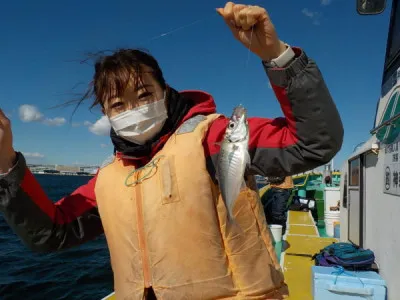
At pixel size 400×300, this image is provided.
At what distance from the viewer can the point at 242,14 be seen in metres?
1.75

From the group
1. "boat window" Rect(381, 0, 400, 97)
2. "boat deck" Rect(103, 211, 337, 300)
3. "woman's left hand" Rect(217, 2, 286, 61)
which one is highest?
"boat window" Rect(381, 0, 400, 97)

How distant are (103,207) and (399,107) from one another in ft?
10.2

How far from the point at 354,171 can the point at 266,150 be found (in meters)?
4.83

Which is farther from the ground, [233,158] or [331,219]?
[233,158]

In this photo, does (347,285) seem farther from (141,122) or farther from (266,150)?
(141,122)

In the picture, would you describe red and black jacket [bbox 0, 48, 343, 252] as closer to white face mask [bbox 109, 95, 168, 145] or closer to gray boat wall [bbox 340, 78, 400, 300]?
white face mask [bbox 109, 95, 168, 145]

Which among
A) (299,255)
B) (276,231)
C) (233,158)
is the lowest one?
(299,255)

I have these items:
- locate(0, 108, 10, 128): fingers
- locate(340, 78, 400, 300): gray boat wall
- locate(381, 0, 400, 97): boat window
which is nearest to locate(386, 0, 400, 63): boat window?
locate(381, 0, 400, 97): boat window

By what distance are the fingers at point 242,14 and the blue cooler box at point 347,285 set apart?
3.39m

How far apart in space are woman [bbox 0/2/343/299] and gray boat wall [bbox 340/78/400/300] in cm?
217

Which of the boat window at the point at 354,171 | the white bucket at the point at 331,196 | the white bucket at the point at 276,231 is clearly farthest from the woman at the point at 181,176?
the white bucket at the point at 331,196

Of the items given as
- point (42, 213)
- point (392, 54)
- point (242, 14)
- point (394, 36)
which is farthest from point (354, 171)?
point (42, 213)

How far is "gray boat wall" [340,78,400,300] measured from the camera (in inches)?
146

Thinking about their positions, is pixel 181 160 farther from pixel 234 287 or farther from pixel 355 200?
pixel 355 200
